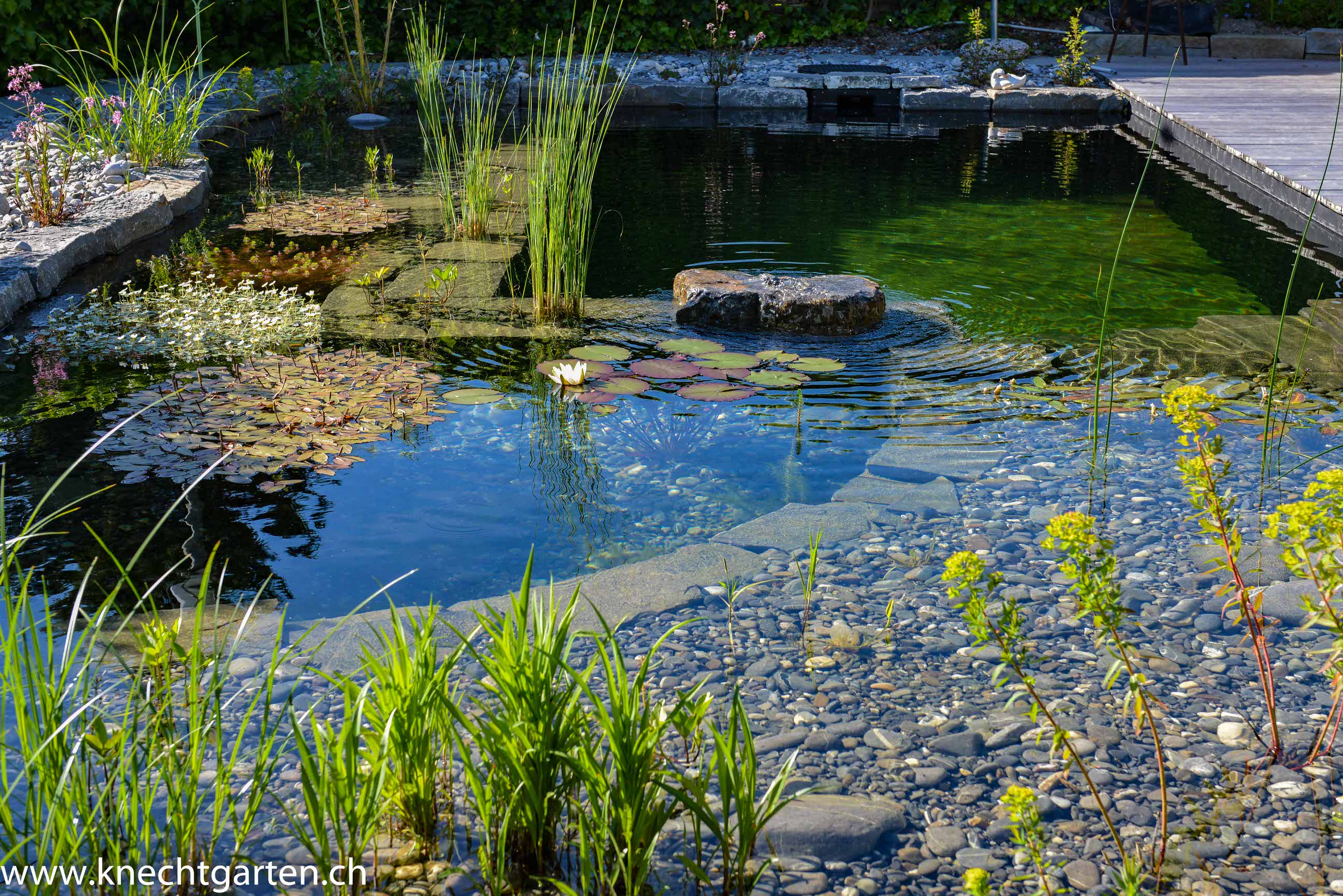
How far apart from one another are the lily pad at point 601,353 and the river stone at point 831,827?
2.44 m

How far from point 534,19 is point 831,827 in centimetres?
1128

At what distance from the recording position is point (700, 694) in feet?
7.02

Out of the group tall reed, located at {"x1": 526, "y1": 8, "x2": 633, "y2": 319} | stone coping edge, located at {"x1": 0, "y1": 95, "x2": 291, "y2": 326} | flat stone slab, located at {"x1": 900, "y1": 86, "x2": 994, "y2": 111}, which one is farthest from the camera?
flat stone slab, located at {"x1": 900, "y1": 86, "x2": 994, "y2": 111}

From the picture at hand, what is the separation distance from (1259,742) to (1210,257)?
4.15 m

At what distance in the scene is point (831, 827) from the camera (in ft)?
5.98

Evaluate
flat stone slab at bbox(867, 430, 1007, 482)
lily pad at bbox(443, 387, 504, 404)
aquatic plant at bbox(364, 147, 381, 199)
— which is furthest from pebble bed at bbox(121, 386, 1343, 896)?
aquatic plant at bbox(364, 147, 381, 199)

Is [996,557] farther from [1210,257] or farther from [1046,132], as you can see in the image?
[1046,132]

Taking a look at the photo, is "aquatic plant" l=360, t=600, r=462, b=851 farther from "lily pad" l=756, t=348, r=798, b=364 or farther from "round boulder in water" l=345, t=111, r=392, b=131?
"round boulder in water" l=345, t=111, r=392, b=131

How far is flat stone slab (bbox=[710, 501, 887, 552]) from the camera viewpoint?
2805mm

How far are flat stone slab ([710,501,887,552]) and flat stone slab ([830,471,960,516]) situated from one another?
0.04 meters

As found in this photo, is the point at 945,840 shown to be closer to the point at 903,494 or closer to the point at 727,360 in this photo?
the point at 903,494

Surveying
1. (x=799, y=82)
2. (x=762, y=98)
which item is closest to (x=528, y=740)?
(x=762, y=98)

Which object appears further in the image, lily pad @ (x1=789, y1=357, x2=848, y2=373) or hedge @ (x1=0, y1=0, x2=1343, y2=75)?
hedge @ (x1=0, y1=0, x2=1343, y2=75)

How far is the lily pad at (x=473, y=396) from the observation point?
3.74 metres
